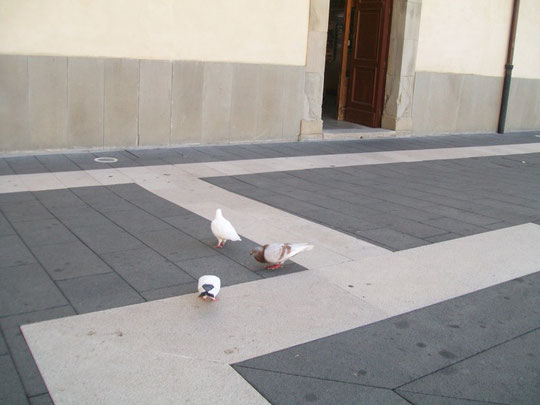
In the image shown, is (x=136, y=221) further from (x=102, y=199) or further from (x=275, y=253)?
(x=275, y=253)

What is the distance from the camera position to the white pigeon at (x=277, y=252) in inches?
168

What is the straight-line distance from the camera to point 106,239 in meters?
4.95

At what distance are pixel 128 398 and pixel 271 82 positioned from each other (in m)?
8.03

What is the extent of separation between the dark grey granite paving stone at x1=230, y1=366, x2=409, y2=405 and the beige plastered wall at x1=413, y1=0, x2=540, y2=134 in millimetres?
10329

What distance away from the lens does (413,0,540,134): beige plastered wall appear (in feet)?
41.0

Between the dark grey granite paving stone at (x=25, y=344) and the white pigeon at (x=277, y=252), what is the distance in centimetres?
140

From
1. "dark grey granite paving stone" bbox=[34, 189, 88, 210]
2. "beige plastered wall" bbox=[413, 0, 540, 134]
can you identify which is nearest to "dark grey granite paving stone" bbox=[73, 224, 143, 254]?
"dark grey granite paving stone" bbox=[34, 189, 88, 210]

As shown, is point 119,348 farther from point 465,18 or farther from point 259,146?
point 465,18

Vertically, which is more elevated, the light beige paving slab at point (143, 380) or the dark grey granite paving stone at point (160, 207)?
the dark grey granite paving stone at point (160, 207)

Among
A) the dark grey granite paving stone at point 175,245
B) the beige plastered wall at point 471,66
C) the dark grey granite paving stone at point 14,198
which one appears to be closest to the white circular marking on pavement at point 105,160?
the dark grey granite paving stone at point 14,198

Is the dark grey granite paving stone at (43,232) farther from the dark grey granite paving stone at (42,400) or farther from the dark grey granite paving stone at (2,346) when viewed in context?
the dark grey granite paving stone at (42,400)

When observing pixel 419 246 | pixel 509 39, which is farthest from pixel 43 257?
pixel 509 39

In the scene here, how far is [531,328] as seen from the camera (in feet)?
12.4

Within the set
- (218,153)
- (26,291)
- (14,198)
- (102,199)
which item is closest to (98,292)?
(26,291)
